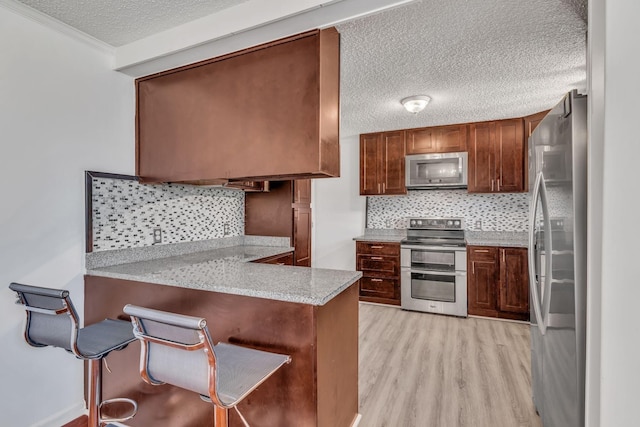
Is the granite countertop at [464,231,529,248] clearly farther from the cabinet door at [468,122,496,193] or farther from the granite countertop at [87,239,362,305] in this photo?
the granite countertop at [87,239,362,305]

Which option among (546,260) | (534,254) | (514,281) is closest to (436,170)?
(514,281)

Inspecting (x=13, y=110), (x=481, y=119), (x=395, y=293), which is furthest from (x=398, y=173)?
Answer: (x=13, y=110)

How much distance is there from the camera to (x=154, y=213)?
2.41 meters

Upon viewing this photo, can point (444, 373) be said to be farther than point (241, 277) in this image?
Yes

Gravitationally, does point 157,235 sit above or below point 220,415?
above

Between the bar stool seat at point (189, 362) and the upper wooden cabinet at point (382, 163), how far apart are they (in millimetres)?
3464

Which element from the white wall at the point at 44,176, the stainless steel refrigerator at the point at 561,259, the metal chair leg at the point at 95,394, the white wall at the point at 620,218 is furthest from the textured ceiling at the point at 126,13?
the metal chair leg at the point at 95,394

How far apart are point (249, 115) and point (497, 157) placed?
3.35m

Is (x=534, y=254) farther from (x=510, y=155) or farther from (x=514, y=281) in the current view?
(x=510, y=155)

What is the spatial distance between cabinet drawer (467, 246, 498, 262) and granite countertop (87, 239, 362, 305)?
2.52m

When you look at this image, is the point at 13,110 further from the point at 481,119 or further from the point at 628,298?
the point at 481,119

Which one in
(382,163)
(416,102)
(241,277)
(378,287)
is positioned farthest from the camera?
(382,163)

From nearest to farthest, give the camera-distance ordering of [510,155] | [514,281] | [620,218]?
[620,218] → [514,281] → [510,155]

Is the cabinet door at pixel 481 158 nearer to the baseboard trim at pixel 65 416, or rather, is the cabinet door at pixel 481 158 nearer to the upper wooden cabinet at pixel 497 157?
the upper wooden cabinet at pixel 497 157
